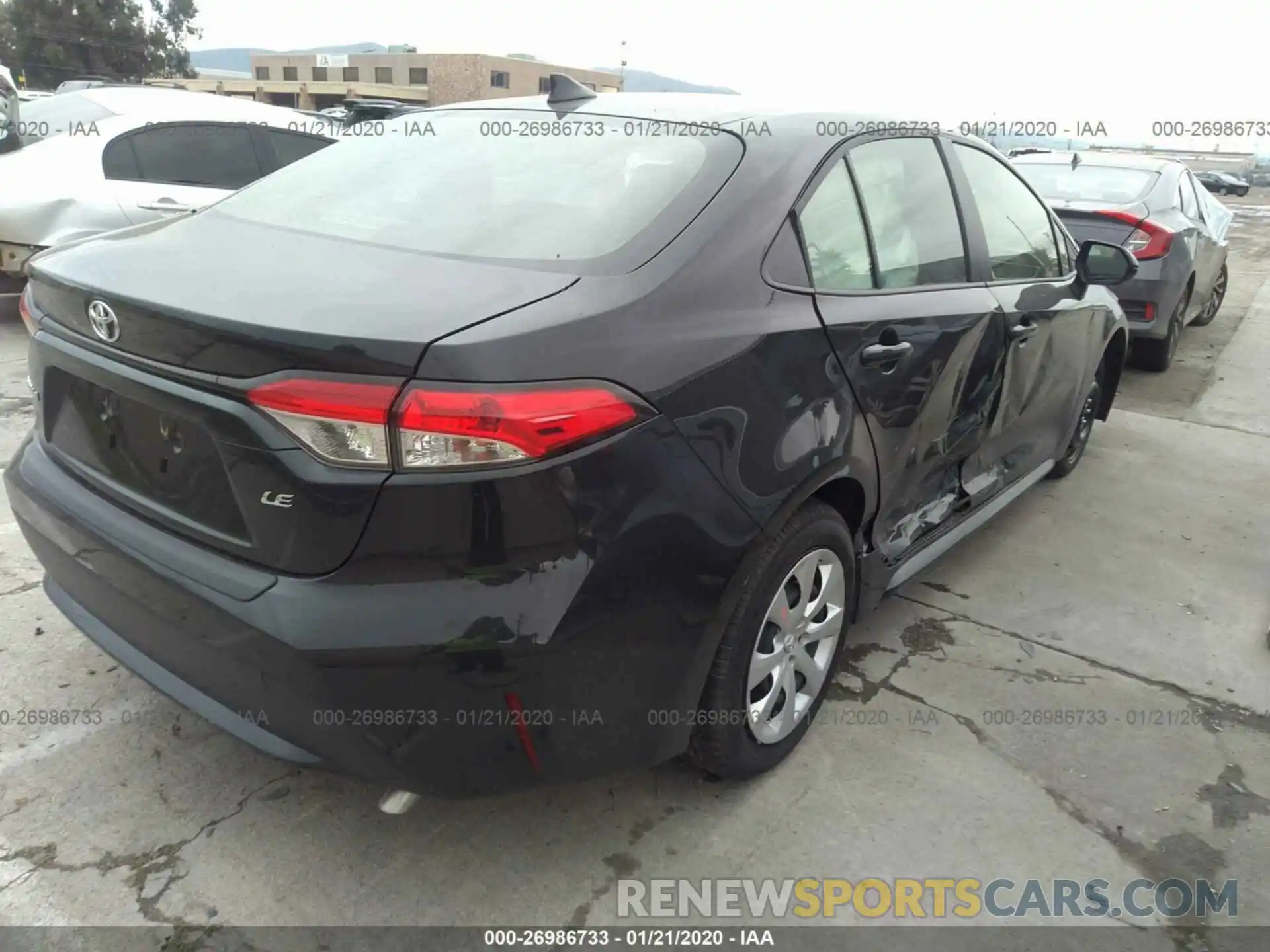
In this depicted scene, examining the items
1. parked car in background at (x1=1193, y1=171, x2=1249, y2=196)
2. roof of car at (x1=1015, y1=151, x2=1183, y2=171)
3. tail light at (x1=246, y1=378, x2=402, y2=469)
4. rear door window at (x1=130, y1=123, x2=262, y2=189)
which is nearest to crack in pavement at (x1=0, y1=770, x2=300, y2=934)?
tail light at (x1=246, y1=378, x2=402, y2=469)

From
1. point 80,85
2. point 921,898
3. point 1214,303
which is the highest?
point 80,85

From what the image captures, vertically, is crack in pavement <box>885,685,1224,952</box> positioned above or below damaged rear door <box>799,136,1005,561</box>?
below

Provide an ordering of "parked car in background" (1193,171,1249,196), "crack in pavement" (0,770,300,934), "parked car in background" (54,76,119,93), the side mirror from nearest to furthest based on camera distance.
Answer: "crack in pavement" (0,770,300,934)
the side mirror
"parked car in background" (54,76,119,93)
"parked car in background" (1193,171,1249,196)

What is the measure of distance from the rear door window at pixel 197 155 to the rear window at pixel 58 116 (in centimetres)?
35

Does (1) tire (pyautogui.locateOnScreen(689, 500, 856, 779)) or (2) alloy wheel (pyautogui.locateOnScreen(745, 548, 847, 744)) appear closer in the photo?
(1) tire (pyautogui.locateOnScreen(689, 500, 856, 779))

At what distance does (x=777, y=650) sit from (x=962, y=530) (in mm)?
1281

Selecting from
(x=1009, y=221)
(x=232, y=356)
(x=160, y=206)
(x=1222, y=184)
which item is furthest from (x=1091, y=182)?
(x=1222, y=184)

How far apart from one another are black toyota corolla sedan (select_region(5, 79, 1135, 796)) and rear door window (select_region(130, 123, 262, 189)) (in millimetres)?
4241

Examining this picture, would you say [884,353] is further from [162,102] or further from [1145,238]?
[162,102]

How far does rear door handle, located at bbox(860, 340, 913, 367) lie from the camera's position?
2.39 metres

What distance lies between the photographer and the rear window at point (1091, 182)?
264 inches

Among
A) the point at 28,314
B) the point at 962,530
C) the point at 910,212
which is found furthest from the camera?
the point at 962,530

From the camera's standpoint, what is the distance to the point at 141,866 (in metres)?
2.10

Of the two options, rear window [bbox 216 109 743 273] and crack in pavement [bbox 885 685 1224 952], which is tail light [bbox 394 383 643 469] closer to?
rear window [bbox 216 109 743 273]
